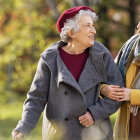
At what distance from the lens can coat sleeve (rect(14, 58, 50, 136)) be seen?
367cm

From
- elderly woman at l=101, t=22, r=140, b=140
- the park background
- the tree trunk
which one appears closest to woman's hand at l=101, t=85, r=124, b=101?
elderly woman at l=101, t=22, r=140, b=140

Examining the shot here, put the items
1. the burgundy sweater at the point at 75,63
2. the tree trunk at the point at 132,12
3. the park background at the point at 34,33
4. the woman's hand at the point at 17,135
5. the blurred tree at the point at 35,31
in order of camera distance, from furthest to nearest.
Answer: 1. the tree trunk at the point at 132,12
2. the blurred tree at the point at 35,31
3. the park background at the point at 34,33
4. the burgundy sweater at the point at 75,63
5. the woman's hand at the point at 17,135

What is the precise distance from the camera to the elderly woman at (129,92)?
12.0 feet

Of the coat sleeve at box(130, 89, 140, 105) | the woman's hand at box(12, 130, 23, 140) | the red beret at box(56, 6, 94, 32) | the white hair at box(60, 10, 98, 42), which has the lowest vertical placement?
the woman's hand at box(12, 130, 23, 140)

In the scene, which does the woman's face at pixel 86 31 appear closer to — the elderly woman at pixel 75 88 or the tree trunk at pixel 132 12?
the elderly woman at pixel 75 88

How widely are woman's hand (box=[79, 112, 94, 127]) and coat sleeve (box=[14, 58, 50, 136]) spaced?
13.9 inches

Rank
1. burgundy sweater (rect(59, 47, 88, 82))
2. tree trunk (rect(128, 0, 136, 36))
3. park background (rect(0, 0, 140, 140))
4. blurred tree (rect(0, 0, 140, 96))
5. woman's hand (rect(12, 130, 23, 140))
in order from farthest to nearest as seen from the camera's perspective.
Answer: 1. tree trunk (rect(128, 0, 136, 36))
2. blurred tree (rect(0, 0, 140, 96))
3. park background (rect(0, 0, 140, 140))
4. burgundy sweater (rect(59, 47, 88, 82))
5. woman's hand (rect(12, 130, 23, 140))

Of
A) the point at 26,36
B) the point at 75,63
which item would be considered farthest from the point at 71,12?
the point at 26,36

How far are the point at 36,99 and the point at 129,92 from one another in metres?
0.76

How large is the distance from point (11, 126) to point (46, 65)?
680 centimetres

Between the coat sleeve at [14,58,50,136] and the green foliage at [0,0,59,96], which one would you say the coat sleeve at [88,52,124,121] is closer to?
the coat sleeve at [14,58,50,136]

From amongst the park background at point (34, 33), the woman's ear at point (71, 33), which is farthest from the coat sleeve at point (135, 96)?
the park background at point (34, 33)

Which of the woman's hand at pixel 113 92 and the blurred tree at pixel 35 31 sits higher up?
the woman's hand at pixel 113 92

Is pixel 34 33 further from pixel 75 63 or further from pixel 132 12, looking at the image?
pixel 75 63
